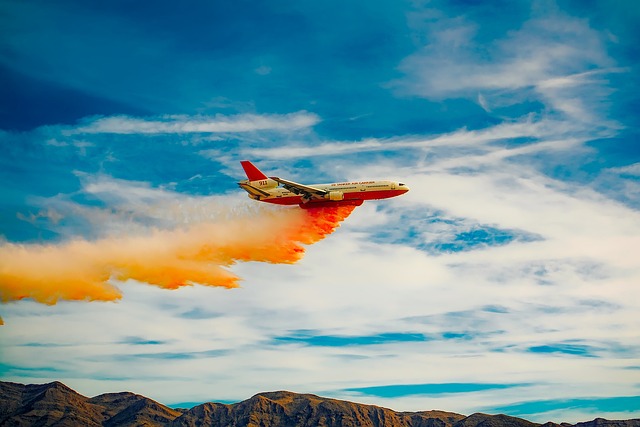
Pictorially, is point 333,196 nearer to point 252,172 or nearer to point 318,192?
point 318,192

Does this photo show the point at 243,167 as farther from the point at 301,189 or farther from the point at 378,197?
the point at 378,197

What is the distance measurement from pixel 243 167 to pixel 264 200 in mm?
10496

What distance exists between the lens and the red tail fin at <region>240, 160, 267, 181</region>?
162250mm

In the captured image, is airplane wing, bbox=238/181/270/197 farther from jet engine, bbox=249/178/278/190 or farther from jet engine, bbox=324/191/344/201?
jet engine, bbox=324/191/344/201

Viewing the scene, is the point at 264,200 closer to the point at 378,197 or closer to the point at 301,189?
the point at 301,189

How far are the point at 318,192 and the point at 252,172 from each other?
1772 cm

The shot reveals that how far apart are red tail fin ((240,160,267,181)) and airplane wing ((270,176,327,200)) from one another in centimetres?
687

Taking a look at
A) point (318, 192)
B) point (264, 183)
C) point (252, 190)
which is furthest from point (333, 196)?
point (252, 190)

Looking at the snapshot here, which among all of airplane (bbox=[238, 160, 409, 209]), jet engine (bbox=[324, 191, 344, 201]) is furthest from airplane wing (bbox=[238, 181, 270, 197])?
jet engine (bbox=[324, 191, 344, 201])

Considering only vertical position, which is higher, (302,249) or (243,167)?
(243,167)

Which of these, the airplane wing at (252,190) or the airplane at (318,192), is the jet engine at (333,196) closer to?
the airplane at (318,192)

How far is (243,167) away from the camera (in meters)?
166

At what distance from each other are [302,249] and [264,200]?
1504cm

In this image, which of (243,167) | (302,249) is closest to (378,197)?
(302,249)
